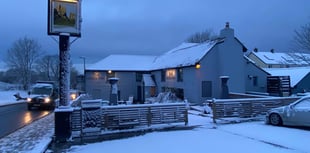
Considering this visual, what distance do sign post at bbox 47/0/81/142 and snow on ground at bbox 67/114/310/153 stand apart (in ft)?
3.74

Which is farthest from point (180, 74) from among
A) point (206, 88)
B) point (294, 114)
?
point (294, 114)

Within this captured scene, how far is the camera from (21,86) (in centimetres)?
6500

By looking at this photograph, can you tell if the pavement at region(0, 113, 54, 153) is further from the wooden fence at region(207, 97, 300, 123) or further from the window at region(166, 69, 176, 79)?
the window at region(166, 69, 176, 79)

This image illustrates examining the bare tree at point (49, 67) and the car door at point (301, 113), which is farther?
the bare tree at point (49, 67)

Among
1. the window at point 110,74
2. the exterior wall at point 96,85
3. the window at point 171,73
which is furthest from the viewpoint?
the window at point 110,74

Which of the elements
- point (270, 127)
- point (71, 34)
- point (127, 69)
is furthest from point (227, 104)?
point (127, 69)

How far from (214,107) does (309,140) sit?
4.67m

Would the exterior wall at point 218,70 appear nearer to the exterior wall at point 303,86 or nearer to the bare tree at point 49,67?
the exterior wall at point 303,86

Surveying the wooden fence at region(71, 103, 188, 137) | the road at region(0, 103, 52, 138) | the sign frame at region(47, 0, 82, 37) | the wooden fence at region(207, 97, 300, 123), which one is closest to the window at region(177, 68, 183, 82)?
the wooden fence at region(207, 97, 300, 123)

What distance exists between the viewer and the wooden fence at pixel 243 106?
43.9ft

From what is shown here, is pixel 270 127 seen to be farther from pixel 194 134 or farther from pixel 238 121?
pixel 194 134

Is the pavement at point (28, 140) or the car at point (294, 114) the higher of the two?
the car at point (294, 114)

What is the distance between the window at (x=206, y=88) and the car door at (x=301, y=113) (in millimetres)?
12094

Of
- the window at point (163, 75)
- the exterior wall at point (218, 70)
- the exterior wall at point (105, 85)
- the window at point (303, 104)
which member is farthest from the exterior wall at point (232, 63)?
the exterior wall at point (105, 85)
